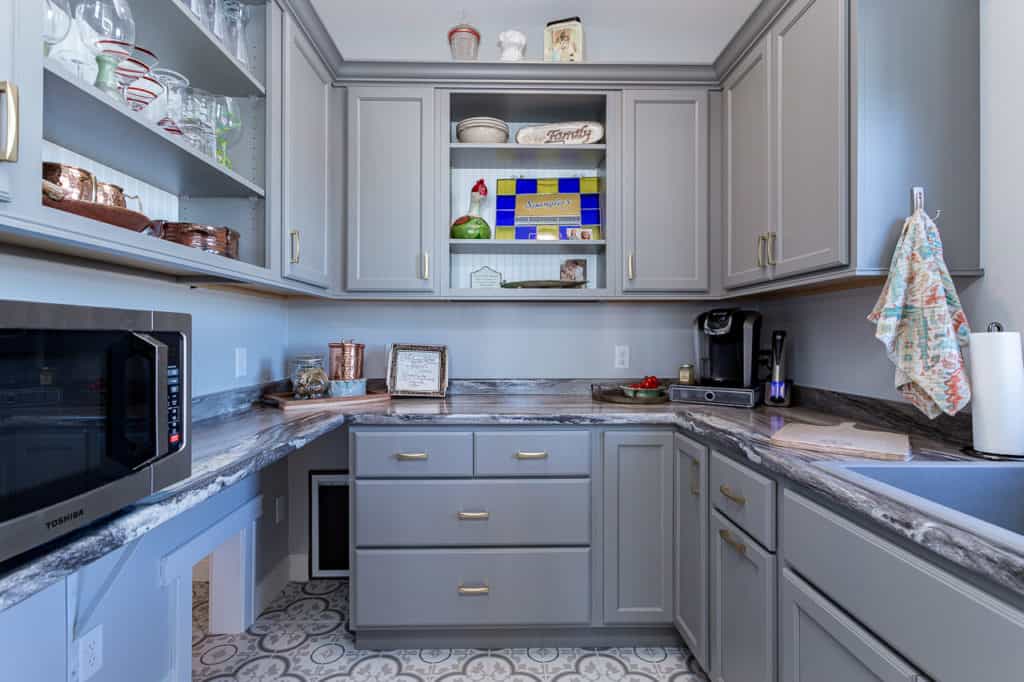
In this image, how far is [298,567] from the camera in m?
2.31

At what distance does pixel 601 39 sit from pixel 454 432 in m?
2.10

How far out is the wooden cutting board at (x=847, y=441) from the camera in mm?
1098

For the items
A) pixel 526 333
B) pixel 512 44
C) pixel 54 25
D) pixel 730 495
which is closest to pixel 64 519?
pixel 54 25

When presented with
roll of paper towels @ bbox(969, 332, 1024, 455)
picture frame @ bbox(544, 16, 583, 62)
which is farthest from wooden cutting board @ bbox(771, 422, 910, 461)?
picture frame @ bbox(544, 16, 583, 62)

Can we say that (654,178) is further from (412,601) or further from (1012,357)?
(412,601)

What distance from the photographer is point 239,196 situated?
163 centimetres

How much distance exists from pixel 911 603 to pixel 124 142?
1903mm

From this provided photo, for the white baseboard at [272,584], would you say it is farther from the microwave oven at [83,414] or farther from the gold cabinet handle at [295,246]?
the microwave oven at [83,414]

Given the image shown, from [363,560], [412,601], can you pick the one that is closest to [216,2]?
[363,560]

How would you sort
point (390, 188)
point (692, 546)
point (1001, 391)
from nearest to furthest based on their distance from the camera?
point (1001, 391) → point (692, 546) → point (390, 188)

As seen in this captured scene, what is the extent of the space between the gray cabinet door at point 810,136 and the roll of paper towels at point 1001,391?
38 cm

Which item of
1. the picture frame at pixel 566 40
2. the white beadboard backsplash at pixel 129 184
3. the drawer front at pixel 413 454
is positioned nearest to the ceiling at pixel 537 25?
the picture frame at pixel 566 40

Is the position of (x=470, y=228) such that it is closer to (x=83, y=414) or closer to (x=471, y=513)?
(x=471, y=513)

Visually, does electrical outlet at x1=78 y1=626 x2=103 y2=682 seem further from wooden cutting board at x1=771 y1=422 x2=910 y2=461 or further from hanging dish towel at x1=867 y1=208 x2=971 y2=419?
hanging dish towel at x1=867 y1=208 x2=971 y2=419
